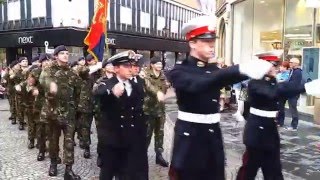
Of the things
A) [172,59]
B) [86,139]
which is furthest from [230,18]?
[172,59]

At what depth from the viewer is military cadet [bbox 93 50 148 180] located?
5.14 m

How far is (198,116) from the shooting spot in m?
3.75

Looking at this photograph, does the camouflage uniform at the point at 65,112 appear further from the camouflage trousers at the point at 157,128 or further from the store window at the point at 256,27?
the store window at the point at 256,27

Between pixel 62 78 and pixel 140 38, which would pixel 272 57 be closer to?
pixel 62 78

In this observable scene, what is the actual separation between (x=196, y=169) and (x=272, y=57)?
2.16m

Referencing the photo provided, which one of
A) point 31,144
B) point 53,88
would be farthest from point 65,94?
point 31,144

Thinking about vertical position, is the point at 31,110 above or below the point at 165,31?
below

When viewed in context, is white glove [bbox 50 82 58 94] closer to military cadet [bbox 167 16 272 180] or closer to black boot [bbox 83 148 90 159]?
black boot [bbox 83 148 90 159]

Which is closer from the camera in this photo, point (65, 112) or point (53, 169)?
Answer: point (65, 112)

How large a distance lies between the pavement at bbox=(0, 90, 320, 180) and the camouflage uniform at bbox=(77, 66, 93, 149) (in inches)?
14.9

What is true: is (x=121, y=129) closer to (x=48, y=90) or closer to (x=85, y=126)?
(x=48, y=90)

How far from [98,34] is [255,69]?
9.35 m

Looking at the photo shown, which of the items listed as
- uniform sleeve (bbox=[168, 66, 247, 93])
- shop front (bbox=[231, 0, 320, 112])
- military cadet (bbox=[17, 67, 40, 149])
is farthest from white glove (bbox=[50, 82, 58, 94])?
shop front (bbox=[231, 0, 320, 112])

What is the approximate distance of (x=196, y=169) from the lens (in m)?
3.74
